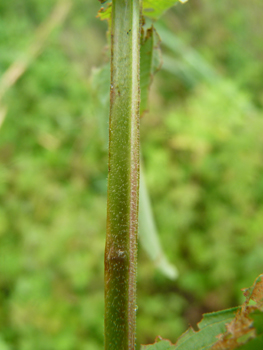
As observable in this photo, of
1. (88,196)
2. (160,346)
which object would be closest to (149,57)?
(160,346)

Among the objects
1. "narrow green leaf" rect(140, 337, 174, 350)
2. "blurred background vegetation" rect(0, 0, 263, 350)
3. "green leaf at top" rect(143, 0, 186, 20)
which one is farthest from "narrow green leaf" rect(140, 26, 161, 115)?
"blurred background vegetation" rect(0, 0, 263, 350)

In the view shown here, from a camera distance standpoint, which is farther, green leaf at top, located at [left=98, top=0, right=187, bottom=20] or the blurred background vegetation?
the blurred background vegetation

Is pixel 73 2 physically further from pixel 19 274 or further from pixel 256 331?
pixel 256 331

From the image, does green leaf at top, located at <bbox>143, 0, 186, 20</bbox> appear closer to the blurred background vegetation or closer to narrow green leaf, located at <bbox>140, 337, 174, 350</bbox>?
narrow green leaf, located at <bbox>140, 337, 174, 350</bbox>

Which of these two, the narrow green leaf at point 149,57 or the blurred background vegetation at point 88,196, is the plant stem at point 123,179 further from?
the blurred background vegetation at point 88,196

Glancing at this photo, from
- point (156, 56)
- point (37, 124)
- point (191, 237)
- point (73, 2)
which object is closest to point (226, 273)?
point (191, 237)

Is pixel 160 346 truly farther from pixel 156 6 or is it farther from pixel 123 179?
pixel 156 6

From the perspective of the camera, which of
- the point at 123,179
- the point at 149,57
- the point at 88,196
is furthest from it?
the point at 88,196
